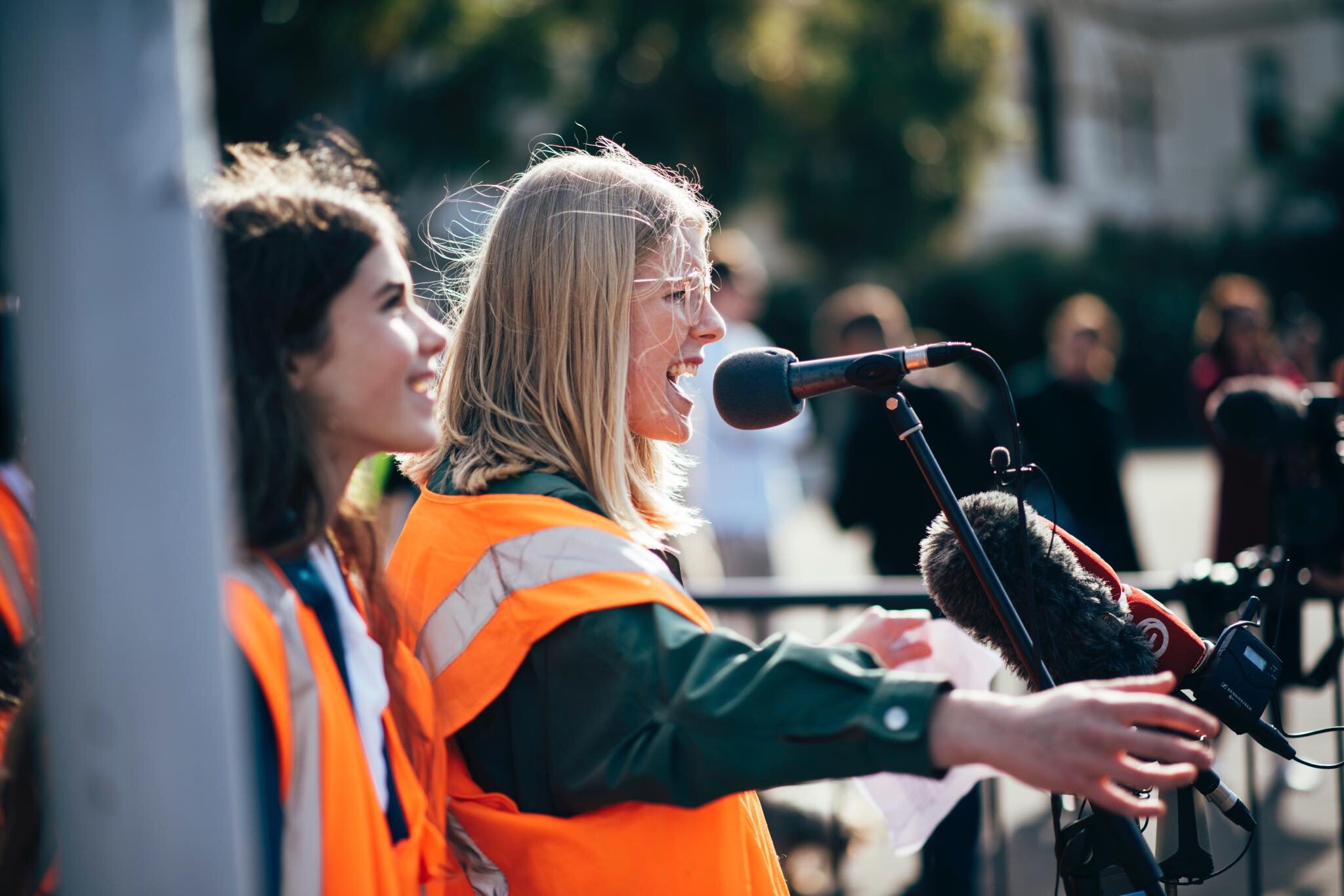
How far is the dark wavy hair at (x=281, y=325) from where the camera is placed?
151 centimetres

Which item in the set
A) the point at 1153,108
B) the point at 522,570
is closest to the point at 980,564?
the point at 522,570

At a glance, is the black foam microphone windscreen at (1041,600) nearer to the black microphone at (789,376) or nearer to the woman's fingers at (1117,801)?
the black microphone at (789,376)

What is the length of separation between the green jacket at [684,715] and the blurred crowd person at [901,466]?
341 cm

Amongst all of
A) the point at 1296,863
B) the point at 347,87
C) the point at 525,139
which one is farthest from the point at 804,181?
the point at 1296,863

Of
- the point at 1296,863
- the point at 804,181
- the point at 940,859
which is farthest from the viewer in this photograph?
the point at 804,181

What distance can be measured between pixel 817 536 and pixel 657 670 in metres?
12.7

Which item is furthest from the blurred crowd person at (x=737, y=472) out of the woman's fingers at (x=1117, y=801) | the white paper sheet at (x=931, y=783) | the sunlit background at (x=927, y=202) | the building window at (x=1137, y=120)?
the building window at (x=1137, y=120)

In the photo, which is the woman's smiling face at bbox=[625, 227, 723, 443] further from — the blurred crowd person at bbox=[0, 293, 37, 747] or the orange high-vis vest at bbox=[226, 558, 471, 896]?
the blurred crowd person at bbox=[0, 293, 37, 747]

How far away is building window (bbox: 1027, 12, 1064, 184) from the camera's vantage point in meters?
35.6

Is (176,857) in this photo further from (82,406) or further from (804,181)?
(804,181)

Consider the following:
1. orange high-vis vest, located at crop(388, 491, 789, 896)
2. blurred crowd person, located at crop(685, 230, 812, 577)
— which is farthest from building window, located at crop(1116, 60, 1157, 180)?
orange high-vis vest, located at crop(388, 491, 789, 896)

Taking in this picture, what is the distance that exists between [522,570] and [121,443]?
755 millimetres

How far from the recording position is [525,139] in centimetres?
1819

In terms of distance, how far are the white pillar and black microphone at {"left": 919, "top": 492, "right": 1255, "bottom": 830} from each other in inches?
44.6
